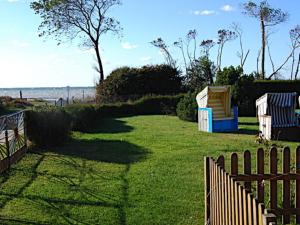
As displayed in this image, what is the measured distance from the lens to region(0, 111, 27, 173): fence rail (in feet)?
33.8

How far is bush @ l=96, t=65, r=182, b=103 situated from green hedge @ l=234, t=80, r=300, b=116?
10372 mm

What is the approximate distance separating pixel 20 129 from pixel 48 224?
281 inches

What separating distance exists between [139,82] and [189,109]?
1427 centimetres

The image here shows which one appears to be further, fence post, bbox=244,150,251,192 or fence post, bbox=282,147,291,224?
fence post, bbox=282,147,291,224

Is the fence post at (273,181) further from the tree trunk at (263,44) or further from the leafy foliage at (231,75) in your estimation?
the tree trunk at (263,44)

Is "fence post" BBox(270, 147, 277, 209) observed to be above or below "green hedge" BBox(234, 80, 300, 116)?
below

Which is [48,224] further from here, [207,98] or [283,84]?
[283,84]

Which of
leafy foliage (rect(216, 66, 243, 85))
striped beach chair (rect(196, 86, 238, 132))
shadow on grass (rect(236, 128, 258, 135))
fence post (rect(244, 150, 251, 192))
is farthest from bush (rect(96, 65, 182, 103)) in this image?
fence post (rect(244, 150, 251, 192))

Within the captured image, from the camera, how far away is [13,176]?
935 cm

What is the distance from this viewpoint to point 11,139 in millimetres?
11250

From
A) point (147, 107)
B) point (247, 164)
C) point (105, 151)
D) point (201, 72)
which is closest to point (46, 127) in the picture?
point (105, 151)

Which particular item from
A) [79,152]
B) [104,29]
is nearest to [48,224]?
[79,152]

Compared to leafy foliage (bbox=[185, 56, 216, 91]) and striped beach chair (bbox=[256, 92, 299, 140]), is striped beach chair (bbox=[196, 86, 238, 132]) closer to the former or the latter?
striped beach chair (bbox=[256, 92, 299, 140])

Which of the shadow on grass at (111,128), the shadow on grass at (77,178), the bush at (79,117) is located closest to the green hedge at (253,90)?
the shadow on grass at (111,128)
